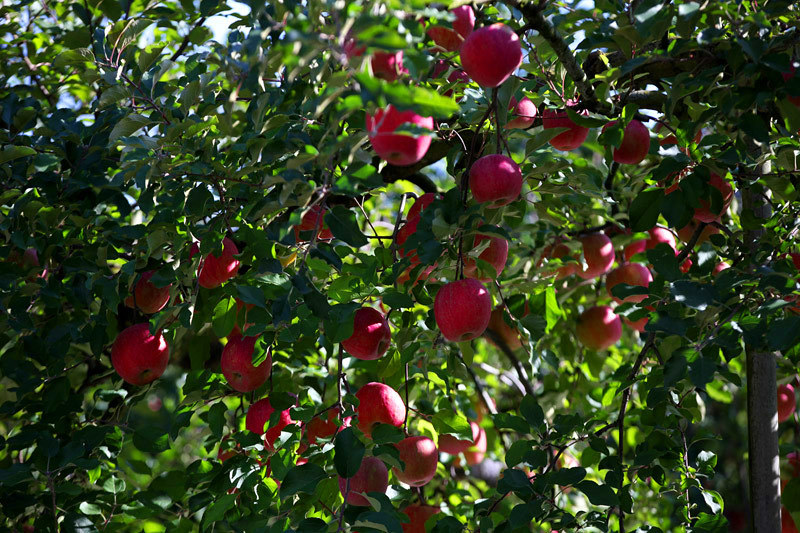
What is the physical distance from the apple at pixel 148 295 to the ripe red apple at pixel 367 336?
50 centimetres

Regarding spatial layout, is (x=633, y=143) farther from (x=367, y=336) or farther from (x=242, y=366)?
(x=242, y=366)

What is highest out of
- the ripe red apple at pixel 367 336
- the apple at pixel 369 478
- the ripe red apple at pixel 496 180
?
the ripe red apple at pixel 496 180

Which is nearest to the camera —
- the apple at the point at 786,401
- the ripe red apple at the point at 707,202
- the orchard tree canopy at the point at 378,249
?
the orchard tree canopy at the point at 378,249

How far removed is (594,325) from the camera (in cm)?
226

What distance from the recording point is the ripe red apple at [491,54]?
1.12 metres

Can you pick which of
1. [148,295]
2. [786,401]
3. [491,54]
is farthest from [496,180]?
[786,401]

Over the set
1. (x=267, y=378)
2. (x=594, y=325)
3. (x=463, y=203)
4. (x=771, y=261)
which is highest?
(x=463, y=203)

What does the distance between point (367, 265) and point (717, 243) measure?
0.69 metres

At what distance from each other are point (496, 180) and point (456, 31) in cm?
25

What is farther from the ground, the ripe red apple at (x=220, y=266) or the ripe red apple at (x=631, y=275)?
the ripe red apple at (x=220, y=266)

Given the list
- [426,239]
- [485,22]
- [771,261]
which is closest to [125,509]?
[426,239]

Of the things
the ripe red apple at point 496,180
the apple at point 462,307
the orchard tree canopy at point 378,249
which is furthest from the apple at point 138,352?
the ripe red apple at point 496,180

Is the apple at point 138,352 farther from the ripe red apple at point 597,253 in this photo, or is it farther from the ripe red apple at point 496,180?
the ripe red apple at point 597,253

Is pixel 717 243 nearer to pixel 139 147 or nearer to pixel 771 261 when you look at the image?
pixel 771 261
